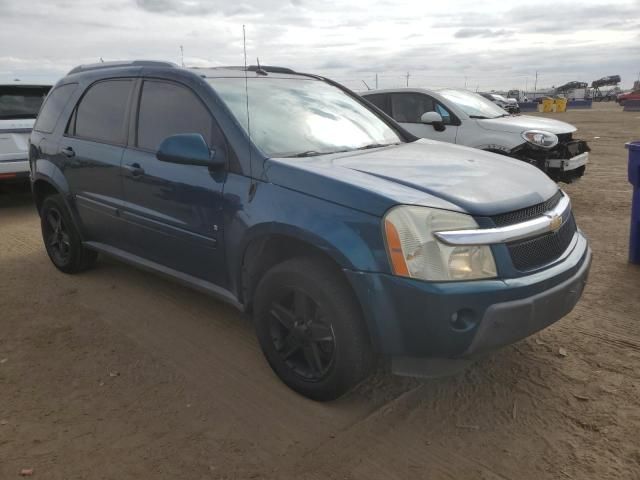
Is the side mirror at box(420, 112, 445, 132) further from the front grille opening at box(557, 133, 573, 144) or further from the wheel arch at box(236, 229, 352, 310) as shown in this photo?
the wheel arch at box(236, 229, 352, 310)

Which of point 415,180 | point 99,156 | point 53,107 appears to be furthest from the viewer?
point 53,107

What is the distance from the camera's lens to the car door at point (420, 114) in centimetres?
809

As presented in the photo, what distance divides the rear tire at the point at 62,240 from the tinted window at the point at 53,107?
641 mm

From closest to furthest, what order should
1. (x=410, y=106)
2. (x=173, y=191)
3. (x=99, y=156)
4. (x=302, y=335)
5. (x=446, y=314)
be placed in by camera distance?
(x=446, y=314)
(x=302, y=335)
(x=173, y=191)
(x=99, y=156)
(x=410, y=106)

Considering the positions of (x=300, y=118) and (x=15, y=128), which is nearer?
(x=300, y=118)

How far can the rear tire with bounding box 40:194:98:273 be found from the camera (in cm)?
489

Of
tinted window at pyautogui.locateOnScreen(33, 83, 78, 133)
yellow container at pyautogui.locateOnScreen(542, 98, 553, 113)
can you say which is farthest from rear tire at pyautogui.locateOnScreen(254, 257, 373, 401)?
yellow container at pyautogui.locateOnScreen(542, 98, 553, 113)

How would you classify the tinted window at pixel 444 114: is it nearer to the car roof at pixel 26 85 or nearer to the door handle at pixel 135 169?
the door handle at pixel 135 169

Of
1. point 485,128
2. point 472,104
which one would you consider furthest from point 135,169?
point 472,104

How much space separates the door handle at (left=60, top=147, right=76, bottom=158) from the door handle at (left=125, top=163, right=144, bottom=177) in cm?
94

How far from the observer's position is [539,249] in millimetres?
2734

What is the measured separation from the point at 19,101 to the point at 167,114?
17.5 feet

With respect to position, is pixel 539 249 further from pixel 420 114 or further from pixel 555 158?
pixel 420 114

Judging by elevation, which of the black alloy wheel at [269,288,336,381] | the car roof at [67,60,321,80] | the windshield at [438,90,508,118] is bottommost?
the black alloy wheel at [269,288,336,381]
